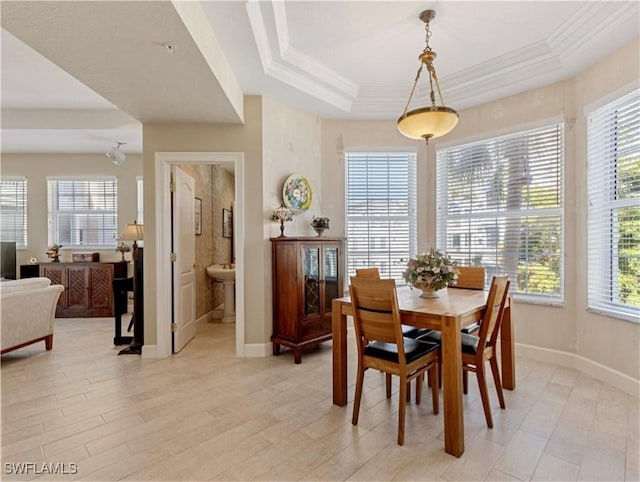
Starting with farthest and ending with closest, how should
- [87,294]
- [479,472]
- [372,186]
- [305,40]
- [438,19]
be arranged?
[87,294]
[372,186]
[305,40]
[438,19]
[479,472]

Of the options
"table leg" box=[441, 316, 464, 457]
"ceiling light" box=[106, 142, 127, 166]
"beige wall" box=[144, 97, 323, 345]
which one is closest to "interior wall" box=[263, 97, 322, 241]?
"beige wall" box=[144, 97, 323, 345]

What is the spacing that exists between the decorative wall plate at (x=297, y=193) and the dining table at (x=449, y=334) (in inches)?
63.4

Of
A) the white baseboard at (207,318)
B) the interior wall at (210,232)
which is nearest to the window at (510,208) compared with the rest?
the interior wall at (210,232)

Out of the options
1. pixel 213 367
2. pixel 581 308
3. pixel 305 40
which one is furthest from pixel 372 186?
pixel 213 367

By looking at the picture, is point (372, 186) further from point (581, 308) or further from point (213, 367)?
point (213, 367)

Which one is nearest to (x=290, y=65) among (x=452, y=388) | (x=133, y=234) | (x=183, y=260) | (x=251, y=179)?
(x=251, y=179)

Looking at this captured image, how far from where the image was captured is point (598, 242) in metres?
2.98

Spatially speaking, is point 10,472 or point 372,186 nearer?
point 10,472

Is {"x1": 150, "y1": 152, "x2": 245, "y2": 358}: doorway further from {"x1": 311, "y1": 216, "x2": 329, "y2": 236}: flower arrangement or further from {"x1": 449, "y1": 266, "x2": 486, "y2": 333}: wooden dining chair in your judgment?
{"x1": 449, "y1": 266, "x2": 486, "y2": 333}: wooden dining chair

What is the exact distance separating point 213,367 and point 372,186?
9.56ft

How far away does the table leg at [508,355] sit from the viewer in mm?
2701

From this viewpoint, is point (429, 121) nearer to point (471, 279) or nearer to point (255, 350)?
point (471, 279)

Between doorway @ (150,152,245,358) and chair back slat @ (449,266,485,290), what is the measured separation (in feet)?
7.27

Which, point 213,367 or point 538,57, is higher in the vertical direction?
point 538,57
